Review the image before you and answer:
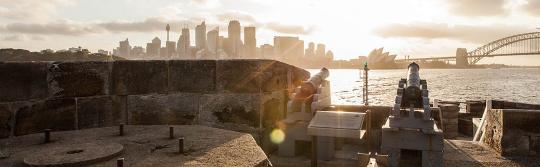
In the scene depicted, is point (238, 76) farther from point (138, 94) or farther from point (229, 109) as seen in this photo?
point (138, 94)

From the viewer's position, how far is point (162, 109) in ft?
17.7

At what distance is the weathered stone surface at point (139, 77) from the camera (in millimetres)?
5171

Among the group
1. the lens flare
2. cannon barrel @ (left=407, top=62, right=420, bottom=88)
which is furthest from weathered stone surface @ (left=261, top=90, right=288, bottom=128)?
cannon barrel @ (left=407, top=62, right=420, bottom=88)

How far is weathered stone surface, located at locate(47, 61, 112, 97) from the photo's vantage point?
4.73m

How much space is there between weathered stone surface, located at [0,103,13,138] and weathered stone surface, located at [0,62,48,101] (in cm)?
9

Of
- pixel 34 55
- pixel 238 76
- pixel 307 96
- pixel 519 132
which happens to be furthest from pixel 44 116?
pixel 34 55

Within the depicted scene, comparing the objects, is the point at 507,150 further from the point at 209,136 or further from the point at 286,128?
the point at 209,136

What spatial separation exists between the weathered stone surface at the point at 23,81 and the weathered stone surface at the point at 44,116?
0.11 m

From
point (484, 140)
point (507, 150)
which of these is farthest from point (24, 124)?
point (484, 140)

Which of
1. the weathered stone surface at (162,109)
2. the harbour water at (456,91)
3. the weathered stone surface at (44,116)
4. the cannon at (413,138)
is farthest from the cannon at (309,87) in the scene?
the harbour water at (456,91)

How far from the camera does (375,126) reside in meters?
8.03

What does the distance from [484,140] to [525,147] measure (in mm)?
1438

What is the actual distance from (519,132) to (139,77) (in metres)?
6.16

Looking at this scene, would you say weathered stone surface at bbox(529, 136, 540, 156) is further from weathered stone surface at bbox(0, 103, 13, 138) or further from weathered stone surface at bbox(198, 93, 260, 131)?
weathered stone surface at bbox(0, 103, 13, 138)
